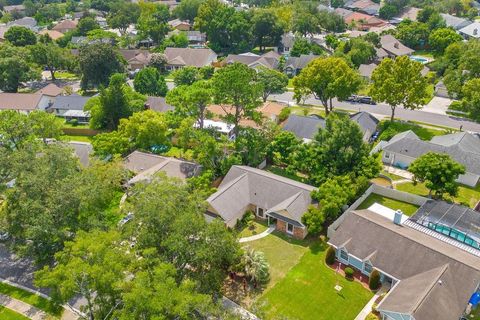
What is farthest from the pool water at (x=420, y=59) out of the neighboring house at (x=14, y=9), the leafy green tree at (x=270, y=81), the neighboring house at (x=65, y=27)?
the neighboring house at (x=14, y=9)

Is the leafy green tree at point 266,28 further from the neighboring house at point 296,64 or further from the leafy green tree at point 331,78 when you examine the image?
the leafy green tree at point 331,78

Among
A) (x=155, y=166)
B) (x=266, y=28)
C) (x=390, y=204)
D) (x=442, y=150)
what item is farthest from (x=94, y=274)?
(x=266, y=28)

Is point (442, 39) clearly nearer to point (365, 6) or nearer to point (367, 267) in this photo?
point (365, 6)

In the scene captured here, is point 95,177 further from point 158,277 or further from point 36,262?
point 158,277

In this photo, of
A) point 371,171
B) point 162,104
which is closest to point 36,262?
point 371,171

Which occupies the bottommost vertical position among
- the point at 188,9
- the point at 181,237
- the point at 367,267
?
the point at 188,9

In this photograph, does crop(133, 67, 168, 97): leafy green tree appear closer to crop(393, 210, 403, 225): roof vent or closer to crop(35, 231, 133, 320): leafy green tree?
crop(35, 231, 133, 320): leafy green tree

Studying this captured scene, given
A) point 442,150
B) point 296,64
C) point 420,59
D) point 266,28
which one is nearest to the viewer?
point 442,150

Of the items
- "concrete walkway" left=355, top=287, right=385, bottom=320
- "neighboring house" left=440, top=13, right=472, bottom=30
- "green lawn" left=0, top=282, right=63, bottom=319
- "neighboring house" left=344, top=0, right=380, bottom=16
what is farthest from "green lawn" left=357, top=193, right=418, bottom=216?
"neighboring house" left=344, top=0, right=380, bottom=16
